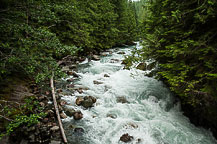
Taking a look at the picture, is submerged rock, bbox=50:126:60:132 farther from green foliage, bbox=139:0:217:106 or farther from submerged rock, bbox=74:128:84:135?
green foliage, bbox=139:0:217:106

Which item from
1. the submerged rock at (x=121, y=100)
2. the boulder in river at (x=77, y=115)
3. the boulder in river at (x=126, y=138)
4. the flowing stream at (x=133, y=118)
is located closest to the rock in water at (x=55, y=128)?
the flowing stream at (x=133, y=118)

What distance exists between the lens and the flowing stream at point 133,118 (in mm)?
5270

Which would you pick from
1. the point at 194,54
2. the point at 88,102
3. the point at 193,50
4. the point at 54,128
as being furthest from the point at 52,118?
the point at 194,54

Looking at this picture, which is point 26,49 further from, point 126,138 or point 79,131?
point 126,138

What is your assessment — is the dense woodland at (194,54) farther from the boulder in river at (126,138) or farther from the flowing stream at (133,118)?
the boulder in river at (126,138)

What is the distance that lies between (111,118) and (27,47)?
4.80m

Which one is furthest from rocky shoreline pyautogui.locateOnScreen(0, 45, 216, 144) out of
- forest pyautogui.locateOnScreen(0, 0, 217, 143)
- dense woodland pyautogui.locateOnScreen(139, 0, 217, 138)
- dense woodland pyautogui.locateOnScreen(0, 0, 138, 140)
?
dense woodland pyautogui.locateOnScreen(139, 0, 217, 138)

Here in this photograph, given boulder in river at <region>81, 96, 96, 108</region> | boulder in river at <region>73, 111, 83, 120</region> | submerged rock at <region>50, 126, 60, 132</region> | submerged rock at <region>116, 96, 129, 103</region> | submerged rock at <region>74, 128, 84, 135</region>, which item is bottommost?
submerged rock at <region>74, 128, 84, 135</region>

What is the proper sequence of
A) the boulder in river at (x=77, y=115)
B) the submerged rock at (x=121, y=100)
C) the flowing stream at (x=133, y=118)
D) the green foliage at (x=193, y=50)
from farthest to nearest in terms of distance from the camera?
the submerged rock at (x=121, y=100), the boulder in river at (x=77, y=115), the flowing stream at (x=133, y=118), the green foliage at (x=193, y=50)

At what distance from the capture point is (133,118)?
6.45 meters

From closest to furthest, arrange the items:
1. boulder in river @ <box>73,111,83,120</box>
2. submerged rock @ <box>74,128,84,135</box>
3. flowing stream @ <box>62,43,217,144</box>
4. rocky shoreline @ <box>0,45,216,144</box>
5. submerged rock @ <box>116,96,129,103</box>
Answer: rocky shoreline @ <box>0,45,216,144</box>, flowing stream @ <box>62,43,217,144</box>, submerged rock @ <box>74,128,84,135</box>, boulder in river @ <box>73,111,83,120</box>, submerged rock @ <box>116,96,129,103</box>

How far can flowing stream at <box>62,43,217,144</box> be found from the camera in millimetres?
5270

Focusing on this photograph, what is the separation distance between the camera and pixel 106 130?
5688 mm

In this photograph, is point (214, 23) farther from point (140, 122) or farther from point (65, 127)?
point (65, 127)
